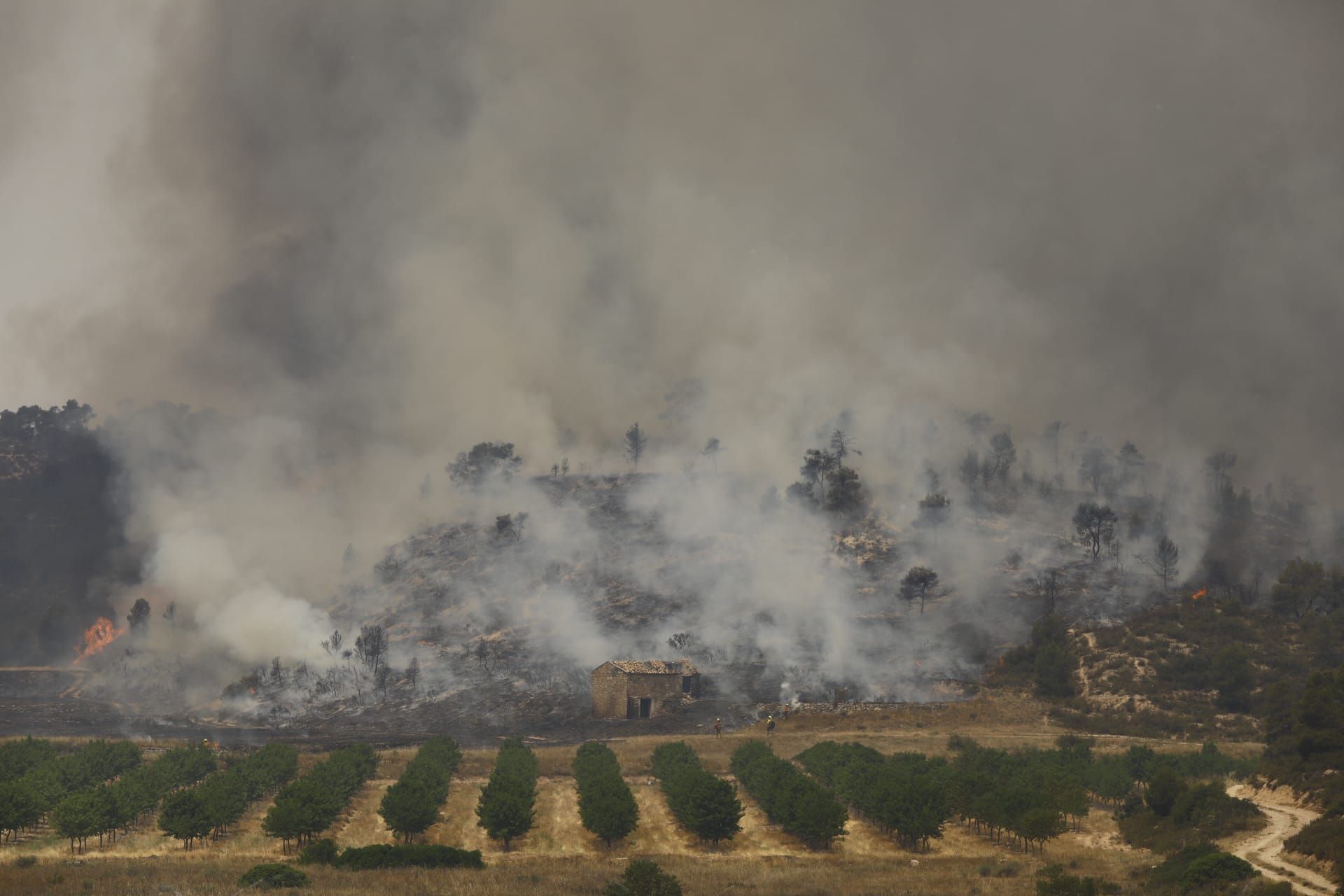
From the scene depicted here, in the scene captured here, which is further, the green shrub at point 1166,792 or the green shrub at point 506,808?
the green shrub at point 1166,792

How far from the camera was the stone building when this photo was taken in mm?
144500

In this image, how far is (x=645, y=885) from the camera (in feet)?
148

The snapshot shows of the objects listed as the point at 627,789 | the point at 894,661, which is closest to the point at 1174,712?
the point at 894,661

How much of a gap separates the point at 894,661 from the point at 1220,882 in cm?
11910

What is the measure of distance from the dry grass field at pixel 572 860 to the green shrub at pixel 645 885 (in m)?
2.43

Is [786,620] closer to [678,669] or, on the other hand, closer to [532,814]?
[678,669]

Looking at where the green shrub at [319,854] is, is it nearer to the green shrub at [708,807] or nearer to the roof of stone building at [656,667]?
the green shrub at [708,807]

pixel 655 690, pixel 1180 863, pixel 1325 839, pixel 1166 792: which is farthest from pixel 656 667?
pixel 1325 839

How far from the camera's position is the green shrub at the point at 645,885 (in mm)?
44594

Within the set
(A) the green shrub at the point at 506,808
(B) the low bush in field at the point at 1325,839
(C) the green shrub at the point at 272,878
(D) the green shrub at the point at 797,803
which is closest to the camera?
(B) the low bush in field at the point at 1325,839

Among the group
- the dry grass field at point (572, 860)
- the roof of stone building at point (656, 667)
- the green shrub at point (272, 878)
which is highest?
the roof of stone building at point (656, 667)

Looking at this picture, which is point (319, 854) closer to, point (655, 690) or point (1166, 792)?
point (1166, 792)

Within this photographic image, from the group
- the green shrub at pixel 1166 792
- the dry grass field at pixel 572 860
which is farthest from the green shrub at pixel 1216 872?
the green shrub at pixel 1166 792

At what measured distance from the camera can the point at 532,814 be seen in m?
65.5
